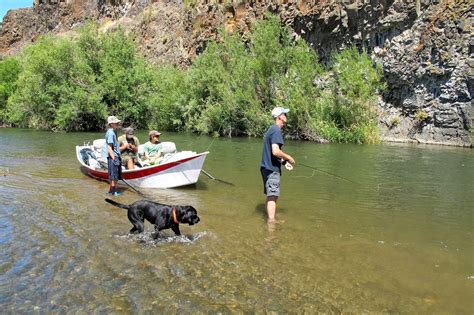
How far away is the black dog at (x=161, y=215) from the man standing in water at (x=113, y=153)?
4.03 metres

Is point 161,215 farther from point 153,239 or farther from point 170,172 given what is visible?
point 170,172

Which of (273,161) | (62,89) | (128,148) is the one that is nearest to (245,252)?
(273,161)

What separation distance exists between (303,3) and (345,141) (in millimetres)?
15278

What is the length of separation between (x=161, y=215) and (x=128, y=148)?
6188 mm

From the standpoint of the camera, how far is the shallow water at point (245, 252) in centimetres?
507

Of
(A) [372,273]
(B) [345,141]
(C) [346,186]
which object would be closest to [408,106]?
(B) [345,141]

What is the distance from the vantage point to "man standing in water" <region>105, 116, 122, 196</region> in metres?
10.9

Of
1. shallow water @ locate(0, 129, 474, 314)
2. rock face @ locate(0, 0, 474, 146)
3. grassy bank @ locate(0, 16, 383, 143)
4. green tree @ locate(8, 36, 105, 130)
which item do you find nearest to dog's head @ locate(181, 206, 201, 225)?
shallow water @ locate(0, 129, 474, 314)

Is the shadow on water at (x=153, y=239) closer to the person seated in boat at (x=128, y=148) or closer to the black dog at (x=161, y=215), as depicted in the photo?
the black dog at (x=161, y=215)

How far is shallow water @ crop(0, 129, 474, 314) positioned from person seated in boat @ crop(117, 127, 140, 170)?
3.62 ft

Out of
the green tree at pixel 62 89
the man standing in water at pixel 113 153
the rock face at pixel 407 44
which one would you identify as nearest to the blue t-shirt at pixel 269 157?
the man standing in water at pixel 113 153

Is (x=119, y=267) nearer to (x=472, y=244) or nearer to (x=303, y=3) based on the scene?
(x=472, y=244)

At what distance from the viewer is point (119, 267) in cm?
600

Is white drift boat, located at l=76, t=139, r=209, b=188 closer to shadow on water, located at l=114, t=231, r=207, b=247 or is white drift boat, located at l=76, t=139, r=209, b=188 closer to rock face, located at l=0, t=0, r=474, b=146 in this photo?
shadow on water, located at l=114, t=231, r=207, b=247
